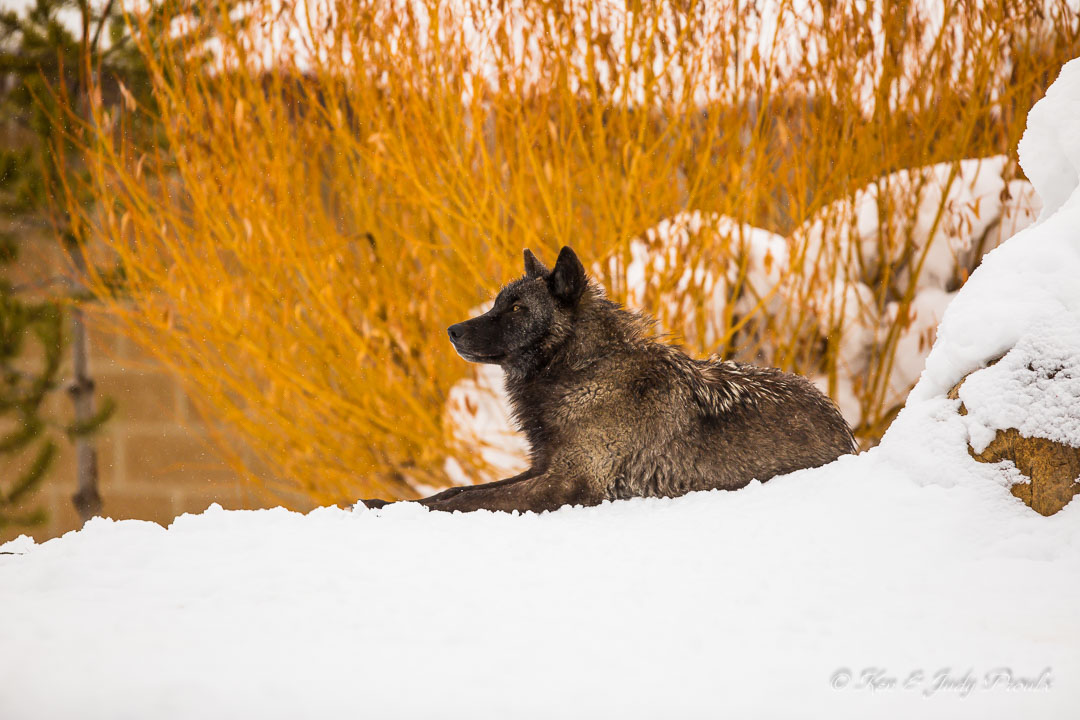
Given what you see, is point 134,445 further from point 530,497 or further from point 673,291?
point 530,497

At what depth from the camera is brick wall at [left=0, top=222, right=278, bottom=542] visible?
7.12 m

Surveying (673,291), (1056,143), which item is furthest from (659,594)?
(673,291)

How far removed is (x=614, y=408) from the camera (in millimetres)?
3488

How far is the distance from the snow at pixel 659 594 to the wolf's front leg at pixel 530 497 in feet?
0.37

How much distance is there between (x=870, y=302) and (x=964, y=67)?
153cm

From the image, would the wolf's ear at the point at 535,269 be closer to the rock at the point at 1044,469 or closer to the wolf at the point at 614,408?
the wolf at the point at 614,408

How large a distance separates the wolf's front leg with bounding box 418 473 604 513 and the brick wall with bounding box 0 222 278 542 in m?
4.41

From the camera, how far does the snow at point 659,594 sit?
1696 mm

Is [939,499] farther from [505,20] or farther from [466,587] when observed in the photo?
[505,20]

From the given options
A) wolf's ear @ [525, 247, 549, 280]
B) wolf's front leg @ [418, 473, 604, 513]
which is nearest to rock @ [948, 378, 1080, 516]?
wolf's front leg @ [418, 473, 604, 513]

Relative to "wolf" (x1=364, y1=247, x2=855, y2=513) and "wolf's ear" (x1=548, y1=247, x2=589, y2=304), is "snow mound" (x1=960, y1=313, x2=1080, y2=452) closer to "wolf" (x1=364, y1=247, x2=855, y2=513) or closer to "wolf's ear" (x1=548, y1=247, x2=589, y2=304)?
"wolf" (x1=364, y1=247, x2=855, y2=513)

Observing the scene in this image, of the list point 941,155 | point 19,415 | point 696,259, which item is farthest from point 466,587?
point 19,415

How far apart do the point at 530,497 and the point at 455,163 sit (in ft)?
7.38

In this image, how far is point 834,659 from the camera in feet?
5.96
